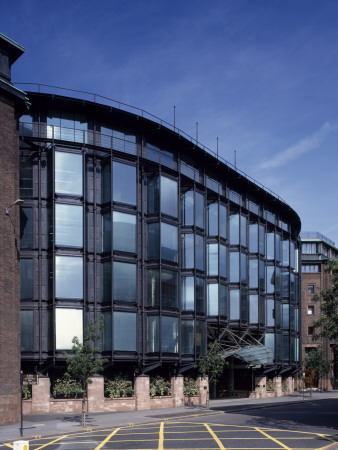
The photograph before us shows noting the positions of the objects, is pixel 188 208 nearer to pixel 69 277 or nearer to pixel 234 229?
pixel 234 229

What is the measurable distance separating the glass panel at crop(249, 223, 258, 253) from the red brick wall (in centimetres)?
3522

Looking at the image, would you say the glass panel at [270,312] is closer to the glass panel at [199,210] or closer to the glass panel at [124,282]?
the glass panel at [199,210]

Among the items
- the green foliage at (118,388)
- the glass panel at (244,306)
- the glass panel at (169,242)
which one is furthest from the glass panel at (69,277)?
the glass panel at (244,306)

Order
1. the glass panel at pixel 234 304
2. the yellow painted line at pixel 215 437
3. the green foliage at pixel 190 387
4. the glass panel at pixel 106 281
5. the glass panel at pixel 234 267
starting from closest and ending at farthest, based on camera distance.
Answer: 1. the yellow painted line at pixel 215 437
2. the glass panel at pixel 106 281
3. the green foliage at pixel 190 387
4. the glass panel at pixel 234 304
5. the glass panel at pixel 234 267

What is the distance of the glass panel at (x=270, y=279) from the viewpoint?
70.9 m

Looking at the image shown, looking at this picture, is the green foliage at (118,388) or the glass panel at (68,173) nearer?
the glass panel at (68,173)

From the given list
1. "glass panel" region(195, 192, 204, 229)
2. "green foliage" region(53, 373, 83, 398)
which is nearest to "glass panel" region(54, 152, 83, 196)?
"glass panel" region(195, 192, 204, 229)

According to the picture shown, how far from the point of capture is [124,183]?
48.8m

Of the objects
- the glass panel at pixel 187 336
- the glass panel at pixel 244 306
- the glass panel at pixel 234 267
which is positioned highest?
the glass panel at pixel 234 267

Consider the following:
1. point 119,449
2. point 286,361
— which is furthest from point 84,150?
point 286,361

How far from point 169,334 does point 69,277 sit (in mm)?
10078

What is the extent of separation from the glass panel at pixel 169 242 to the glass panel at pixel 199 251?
3.35 metres

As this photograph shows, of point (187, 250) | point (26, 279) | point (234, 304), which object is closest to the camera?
point (26, 279)

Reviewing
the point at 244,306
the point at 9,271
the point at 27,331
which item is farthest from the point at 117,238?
the point at 244,306
